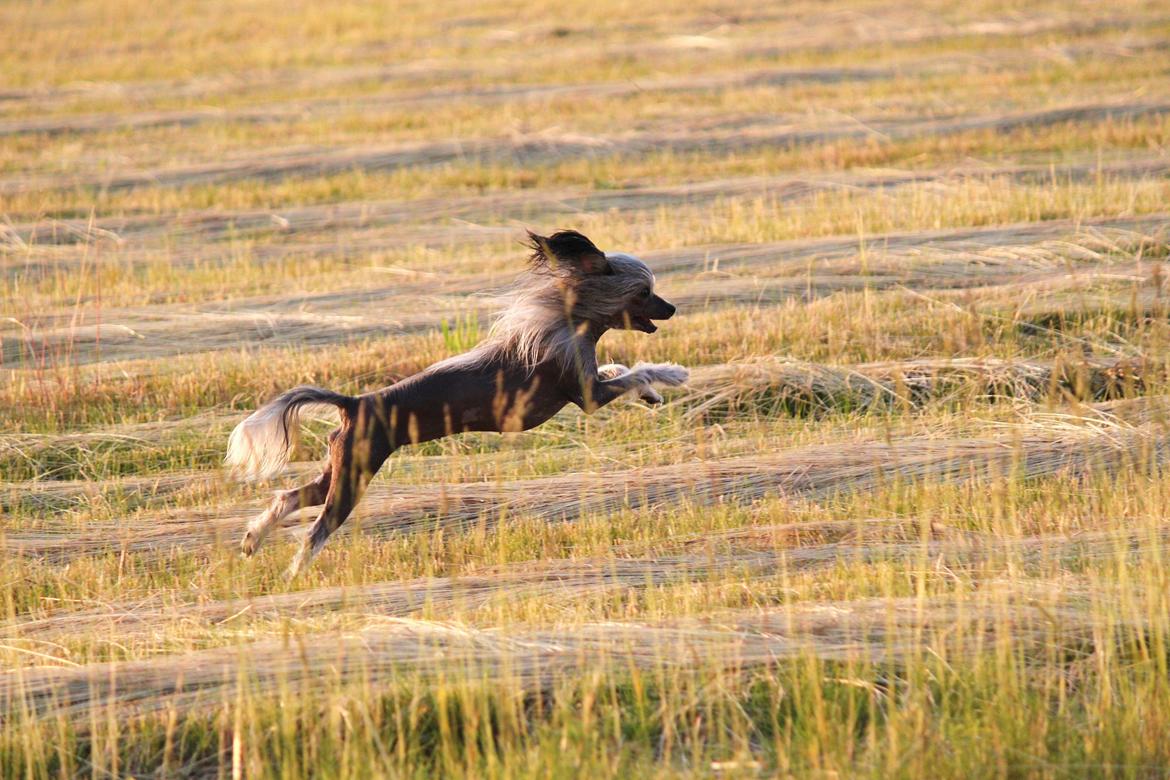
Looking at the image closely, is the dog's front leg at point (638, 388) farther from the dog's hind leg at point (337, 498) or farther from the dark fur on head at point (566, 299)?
the dog's hind leg at point (337, 498)

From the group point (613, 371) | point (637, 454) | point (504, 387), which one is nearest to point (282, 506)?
point (504, 387)

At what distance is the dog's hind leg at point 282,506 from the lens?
5.84 m

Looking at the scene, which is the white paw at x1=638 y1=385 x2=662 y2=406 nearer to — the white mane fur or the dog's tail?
the white mane fur

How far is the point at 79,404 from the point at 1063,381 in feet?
17.7

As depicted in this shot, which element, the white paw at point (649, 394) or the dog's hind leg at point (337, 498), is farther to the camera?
the white paw at point (649, 394)

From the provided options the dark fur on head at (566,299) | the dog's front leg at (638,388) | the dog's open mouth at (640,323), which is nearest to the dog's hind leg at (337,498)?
the dark fur on head at (566,299)

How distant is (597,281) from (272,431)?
146 cm

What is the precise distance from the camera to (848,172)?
13844 millimetres

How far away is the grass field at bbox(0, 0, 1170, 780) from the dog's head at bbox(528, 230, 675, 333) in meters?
0.80

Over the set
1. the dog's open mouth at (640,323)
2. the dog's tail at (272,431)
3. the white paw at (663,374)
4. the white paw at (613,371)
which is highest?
the dog's open mouth at (640,323)

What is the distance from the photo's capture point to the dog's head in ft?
19.4

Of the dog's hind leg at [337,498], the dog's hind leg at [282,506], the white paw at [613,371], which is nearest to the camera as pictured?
the dog's hind leg at [337,498]

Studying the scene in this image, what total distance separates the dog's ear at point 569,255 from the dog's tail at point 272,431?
95cm

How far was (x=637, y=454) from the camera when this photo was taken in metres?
7.03
